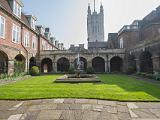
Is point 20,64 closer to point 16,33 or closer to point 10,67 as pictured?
point 10,67

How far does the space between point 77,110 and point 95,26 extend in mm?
88436

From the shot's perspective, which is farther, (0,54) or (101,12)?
(101,12)

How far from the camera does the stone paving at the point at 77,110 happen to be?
6832 millimetres

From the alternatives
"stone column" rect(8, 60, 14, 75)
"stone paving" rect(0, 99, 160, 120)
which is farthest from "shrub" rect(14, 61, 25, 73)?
"stone paving" rect(0, 99, 160, 120)

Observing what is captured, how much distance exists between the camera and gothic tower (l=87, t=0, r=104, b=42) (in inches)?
3664

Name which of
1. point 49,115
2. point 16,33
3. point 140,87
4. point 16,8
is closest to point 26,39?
point 16,33

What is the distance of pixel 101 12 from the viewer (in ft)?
313

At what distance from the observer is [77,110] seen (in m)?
7.50

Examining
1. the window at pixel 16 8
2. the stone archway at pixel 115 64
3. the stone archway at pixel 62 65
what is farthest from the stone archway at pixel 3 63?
the stone archway at pixel 115 64

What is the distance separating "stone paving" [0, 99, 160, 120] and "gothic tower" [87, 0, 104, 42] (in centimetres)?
8479

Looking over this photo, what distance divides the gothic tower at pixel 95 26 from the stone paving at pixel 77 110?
84792 millimetres

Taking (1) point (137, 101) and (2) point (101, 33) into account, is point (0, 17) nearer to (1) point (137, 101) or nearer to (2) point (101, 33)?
(1) point (137, 101)

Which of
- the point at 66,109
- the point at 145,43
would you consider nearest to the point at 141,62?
the point at 145,43

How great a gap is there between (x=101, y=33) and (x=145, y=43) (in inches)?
2732
